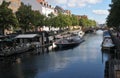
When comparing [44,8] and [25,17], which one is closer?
[25,17]

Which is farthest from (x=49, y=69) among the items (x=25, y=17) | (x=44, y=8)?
(x=44, y=8)

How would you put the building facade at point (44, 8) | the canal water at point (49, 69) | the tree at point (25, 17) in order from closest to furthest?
1. the canal water at point (49, 69)
2. the tree at point (25, 17)
3. the building facade at point (44, 8)

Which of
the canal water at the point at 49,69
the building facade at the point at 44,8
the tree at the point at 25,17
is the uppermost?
the building facade at the point at 44,8

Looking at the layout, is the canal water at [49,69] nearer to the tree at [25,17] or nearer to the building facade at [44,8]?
the tree at [25,17]

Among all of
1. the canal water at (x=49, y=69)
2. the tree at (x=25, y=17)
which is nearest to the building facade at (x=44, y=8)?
the tree at (x=25, y=17)

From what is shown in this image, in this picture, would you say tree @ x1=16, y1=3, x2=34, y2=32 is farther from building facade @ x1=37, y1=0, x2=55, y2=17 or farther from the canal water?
building facade @ x1=37, y1=0, x2=55, y2=17

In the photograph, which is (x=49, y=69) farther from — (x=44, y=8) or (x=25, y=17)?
(x=44, y=8)

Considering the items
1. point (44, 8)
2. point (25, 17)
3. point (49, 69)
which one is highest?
point (44, 8)

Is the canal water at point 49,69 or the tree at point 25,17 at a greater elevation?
the tree at point 25,17

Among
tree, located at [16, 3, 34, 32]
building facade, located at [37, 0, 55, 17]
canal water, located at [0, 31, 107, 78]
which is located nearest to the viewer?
canal water, located at [0, 31, 107, 78]

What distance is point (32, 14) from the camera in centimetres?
7750

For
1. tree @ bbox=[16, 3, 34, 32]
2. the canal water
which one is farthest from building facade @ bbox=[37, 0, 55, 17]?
the canal water

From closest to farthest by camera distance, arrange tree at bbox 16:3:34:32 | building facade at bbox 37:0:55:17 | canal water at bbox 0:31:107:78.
A: 1. canal water at bbox 0:31:107:78
2. tree at bbox 16:3:34:32
3. building facade at bbox 37:0:55:17

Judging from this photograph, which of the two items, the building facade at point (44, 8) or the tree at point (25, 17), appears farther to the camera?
the building facade at point (44, 8)
